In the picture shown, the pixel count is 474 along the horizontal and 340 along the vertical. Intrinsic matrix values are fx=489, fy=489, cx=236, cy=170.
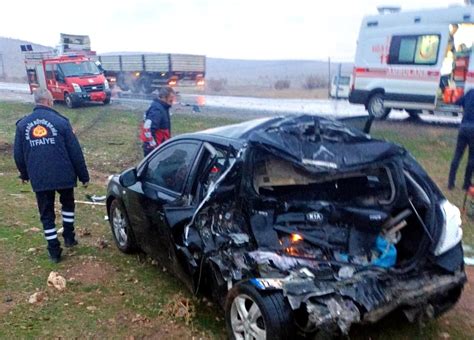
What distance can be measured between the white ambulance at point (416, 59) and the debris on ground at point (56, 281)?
9607mm

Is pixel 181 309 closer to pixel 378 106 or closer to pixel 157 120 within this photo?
pixel 157 120

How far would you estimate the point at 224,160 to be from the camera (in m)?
3.88

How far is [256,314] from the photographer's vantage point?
3201 millimetres

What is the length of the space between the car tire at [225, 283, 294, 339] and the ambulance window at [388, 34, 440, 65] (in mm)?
11847

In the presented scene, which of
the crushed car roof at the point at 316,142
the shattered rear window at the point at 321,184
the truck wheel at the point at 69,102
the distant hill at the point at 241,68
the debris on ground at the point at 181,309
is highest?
the crushed car roof at the point at 316,142

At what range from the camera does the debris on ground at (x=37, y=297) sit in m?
4.36

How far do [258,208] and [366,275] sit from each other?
3.06 ft

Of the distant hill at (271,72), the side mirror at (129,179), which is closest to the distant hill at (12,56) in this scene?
the distant hill at (271,72)

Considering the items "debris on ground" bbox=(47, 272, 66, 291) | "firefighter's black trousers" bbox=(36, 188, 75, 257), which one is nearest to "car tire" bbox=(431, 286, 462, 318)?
"debris on ground" bbox=(47, 272, 66, 291)

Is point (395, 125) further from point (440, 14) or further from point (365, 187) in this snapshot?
point (365, 187)

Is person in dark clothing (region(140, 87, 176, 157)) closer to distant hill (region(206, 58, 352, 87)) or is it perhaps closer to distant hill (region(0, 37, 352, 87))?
distant hill (region(206, 58, 352, 87))

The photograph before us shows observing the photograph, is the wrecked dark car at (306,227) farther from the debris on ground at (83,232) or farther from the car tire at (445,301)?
the debris on ground at (83,232)

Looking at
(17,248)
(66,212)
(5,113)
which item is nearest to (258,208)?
(66,212)

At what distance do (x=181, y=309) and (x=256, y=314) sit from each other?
1065mm
